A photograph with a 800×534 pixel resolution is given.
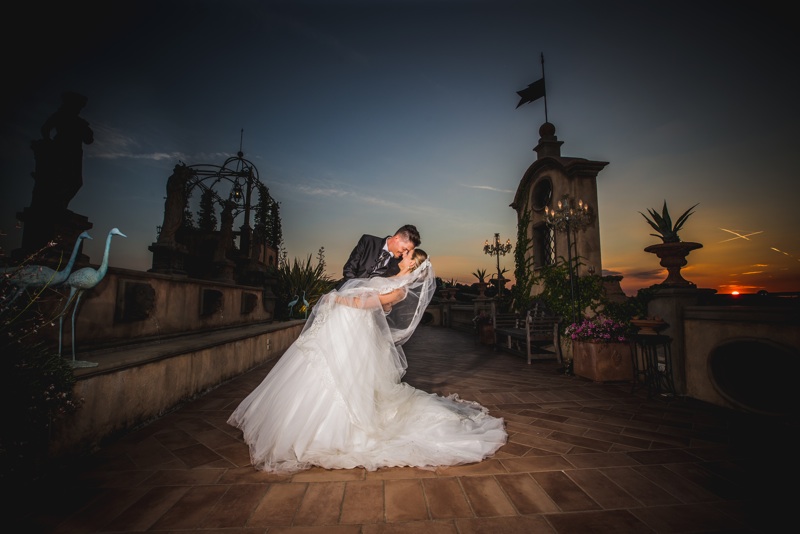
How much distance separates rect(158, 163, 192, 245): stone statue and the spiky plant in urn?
8.00m

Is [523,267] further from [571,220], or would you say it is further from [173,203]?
[173,203]

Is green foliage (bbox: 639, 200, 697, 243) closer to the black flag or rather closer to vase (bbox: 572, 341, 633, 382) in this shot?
vase (bbox: 572, 341, 633, 382)

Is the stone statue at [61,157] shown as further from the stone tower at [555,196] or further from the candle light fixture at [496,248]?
the candle light fixture at [496,248]

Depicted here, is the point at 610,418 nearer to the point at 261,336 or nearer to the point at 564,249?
the point at 564,249

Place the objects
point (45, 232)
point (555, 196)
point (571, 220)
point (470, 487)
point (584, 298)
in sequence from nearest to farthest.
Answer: point (470, 487) → point (45, 232) → point (571, 220) → point (584, 298) → point (555, 196)

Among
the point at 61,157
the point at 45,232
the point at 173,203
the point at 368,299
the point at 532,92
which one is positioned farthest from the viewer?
the point at 532,92

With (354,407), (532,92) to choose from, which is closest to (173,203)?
(354,407)

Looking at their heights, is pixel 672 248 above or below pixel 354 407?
above

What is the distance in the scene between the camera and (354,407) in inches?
101

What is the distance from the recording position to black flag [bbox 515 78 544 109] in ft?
31.4

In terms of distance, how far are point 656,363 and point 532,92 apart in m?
8.86

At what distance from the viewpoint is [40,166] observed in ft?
11.3

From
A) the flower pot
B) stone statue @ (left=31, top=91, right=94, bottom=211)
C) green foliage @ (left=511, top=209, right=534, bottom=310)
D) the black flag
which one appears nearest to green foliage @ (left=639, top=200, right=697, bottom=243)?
green foliage @ (left=511, top=209, right=534, bottom=310)

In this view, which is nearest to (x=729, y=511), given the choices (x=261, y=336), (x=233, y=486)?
(x=233, y=486)
